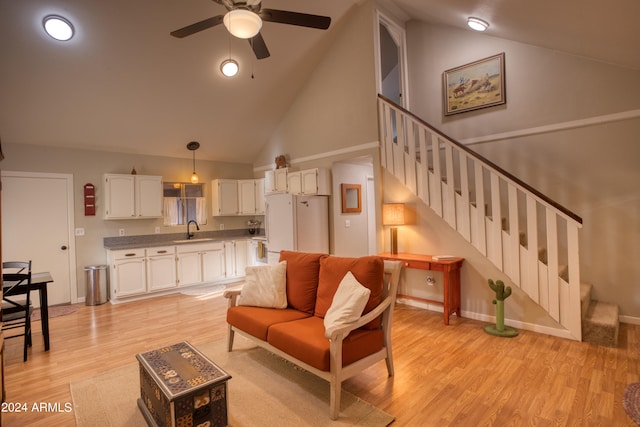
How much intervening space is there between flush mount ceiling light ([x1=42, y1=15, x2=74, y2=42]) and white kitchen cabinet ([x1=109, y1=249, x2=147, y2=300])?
3009 mm

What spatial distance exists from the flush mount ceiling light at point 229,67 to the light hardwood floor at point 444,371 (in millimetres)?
3535

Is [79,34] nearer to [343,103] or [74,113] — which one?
[74,113]

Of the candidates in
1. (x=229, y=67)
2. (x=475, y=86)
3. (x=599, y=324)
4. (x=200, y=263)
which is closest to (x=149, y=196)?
(x=200, y=263)

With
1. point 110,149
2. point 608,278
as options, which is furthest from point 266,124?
point 608,278

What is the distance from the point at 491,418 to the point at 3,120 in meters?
6.38

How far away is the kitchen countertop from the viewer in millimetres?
5496

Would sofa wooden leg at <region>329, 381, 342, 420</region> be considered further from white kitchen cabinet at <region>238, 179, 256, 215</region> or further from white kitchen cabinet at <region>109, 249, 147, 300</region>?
white kitchen cabinet at <region>238, 179, 256, 215</region>

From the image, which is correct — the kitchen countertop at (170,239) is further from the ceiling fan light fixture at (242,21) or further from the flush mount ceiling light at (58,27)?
the ceiling fan light fixture at (242,21)

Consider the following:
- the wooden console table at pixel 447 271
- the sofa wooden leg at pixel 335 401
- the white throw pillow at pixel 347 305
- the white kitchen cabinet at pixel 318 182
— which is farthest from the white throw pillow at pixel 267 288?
the white kitchen cabinet at pixel 318 182

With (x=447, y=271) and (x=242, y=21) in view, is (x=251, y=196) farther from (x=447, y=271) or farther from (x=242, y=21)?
(x=242, y=21)

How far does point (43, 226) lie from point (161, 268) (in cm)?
178

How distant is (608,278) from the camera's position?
3.70m

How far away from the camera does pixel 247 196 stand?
271 inches

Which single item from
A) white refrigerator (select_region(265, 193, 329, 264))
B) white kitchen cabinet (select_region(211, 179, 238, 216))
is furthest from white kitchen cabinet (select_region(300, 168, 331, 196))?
white kitchen cabinet (select_region(211, 179, 238, 216))
